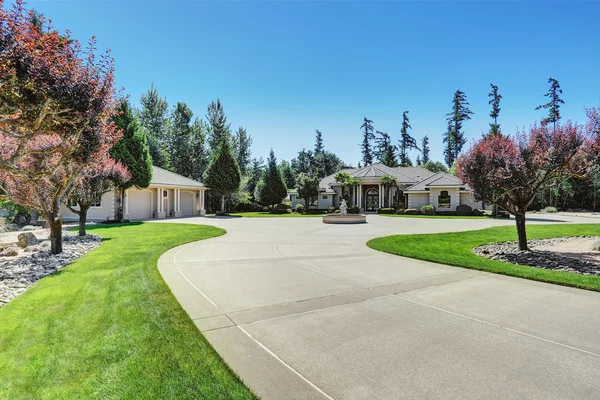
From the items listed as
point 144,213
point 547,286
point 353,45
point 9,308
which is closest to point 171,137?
point 144,213

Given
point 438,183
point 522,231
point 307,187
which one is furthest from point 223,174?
point 522,231

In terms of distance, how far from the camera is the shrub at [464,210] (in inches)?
1236

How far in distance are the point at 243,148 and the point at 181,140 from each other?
35.4 feet

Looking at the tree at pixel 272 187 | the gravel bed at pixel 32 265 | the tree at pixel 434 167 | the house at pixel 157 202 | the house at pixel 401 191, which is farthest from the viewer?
the tree at pixel 434 167

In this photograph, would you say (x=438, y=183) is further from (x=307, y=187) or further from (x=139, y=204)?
(x=139, y=204)

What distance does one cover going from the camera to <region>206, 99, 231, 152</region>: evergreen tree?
1858 inches

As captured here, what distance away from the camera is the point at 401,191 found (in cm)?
3819

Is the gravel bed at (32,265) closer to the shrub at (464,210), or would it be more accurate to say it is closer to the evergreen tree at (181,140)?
the shrub at (464,210)

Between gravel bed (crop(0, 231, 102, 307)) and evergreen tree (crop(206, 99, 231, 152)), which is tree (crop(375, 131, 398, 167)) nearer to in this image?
evergreen tree (crop(206, 99, 231, 152))

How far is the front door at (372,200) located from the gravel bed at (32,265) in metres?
32.4

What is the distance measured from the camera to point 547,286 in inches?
226

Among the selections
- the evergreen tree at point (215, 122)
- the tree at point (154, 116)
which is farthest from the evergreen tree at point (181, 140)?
the evergreen tree at point (215, 122)

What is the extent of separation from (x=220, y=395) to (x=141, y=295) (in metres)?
3.21

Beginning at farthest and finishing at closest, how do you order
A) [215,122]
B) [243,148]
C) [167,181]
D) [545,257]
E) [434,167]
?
[434,167], [243,148], [215,122], [167,181], [545,257]
